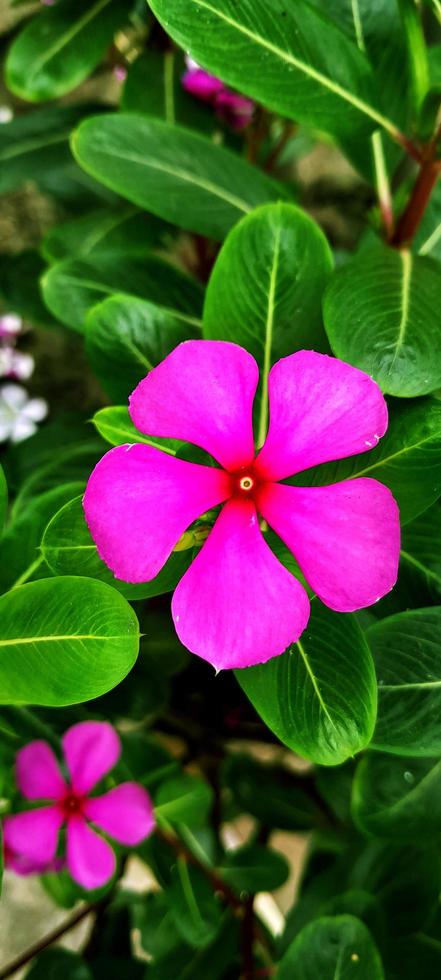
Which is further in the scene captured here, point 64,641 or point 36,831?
point 36,831

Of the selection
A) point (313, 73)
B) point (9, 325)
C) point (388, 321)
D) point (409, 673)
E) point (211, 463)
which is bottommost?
point (9, 325)

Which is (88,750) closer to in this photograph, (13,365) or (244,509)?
(244,509)

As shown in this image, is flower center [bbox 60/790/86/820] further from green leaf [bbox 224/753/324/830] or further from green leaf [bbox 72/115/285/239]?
green leaf [bbox 72/115/285/239]

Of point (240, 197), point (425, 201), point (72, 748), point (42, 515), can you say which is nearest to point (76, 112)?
point (240, 197)

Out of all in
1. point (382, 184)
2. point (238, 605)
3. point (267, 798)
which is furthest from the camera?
point (267, 798)

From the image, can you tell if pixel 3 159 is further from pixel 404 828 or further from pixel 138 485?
pixel 404 828

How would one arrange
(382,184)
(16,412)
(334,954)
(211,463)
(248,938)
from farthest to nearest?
1. (16,412)
2. (248,938)
3. (382,184)
4. (334,954)
5. (211,463)

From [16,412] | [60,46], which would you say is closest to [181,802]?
[16,412]
